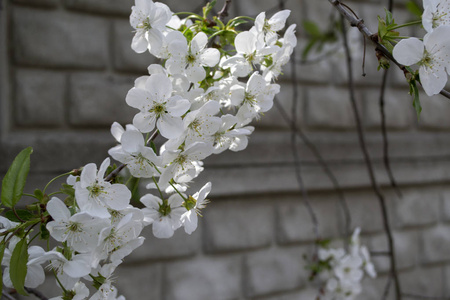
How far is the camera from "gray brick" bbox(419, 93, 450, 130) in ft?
5.53

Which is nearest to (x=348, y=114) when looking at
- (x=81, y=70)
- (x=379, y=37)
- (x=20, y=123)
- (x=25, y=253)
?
(x=81, y=70)

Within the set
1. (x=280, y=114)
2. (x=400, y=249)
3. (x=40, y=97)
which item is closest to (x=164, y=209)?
(x=40, y=97)

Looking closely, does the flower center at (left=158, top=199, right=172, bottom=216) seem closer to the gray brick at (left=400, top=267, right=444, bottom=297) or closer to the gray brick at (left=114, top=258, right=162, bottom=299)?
the gray brick at (left=114, top=258, right=162, bottom=299)

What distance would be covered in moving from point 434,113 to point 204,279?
3.43 ft

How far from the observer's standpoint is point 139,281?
1.16 m

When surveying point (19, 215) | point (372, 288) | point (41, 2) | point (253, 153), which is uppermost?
point (41, 2)

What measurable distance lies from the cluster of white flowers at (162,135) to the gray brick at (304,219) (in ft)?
2.99

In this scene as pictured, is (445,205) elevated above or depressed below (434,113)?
below

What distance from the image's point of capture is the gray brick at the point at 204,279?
1214mm

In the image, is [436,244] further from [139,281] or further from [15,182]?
[15,182]

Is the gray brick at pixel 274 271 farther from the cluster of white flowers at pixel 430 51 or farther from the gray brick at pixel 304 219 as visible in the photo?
the cluster of white flowers at pixel 430 51

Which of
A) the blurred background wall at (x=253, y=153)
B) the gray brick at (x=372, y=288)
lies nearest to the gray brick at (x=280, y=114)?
the blurred background wall at (x=253, y=153)

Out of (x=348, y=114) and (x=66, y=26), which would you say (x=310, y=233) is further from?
(x=66, y=26)

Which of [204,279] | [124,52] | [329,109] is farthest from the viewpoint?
[329,109]
